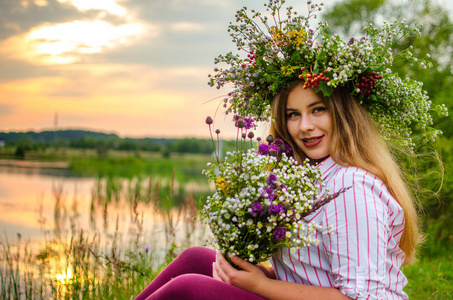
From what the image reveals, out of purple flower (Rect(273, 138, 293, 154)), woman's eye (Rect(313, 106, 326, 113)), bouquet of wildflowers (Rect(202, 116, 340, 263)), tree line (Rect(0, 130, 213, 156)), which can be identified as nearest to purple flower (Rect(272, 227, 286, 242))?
bouquet of wildflowers (Rect(202, 116, 340, 263))

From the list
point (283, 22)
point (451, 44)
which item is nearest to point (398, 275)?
point (283, 22)

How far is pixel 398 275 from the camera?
199 cm

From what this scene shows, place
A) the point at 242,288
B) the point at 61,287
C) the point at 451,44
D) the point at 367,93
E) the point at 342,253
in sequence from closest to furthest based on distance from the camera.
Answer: the point at 342,253 → the point at 242,288 → the point at 367,93 → the point at 61,287 → the point at 451,44

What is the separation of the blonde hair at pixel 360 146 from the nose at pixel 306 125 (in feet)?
0.37

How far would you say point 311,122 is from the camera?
7.52 feet

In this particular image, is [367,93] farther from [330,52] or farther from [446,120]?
[446,120]

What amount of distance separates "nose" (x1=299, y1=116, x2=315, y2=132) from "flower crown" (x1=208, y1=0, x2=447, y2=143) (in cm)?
17

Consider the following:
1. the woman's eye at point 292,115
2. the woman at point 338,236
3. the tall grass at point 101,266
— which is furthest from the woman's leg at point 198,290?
the tall grass at point 101,266

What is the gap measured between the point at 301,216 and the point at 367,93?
3.13 ft

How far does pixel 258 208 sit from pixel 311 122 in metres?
0.78

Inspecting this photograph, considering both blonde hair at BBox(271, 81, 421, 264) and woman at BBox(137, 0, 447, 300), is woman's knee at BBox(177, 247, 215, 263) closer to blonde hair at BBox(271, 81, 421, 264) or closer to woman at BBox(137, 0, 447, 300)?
woman at BBox(137, 0, 447, 300)

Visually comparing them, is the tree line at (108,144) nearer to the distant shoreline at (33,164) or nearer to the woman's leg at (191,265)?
the distant shoreline at (33,164)

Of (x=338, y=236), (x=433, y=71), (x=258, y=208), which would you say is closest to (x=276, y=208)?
(x=258, y=208)

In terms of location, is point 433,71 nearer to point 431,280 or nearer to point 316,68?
point 431,280
